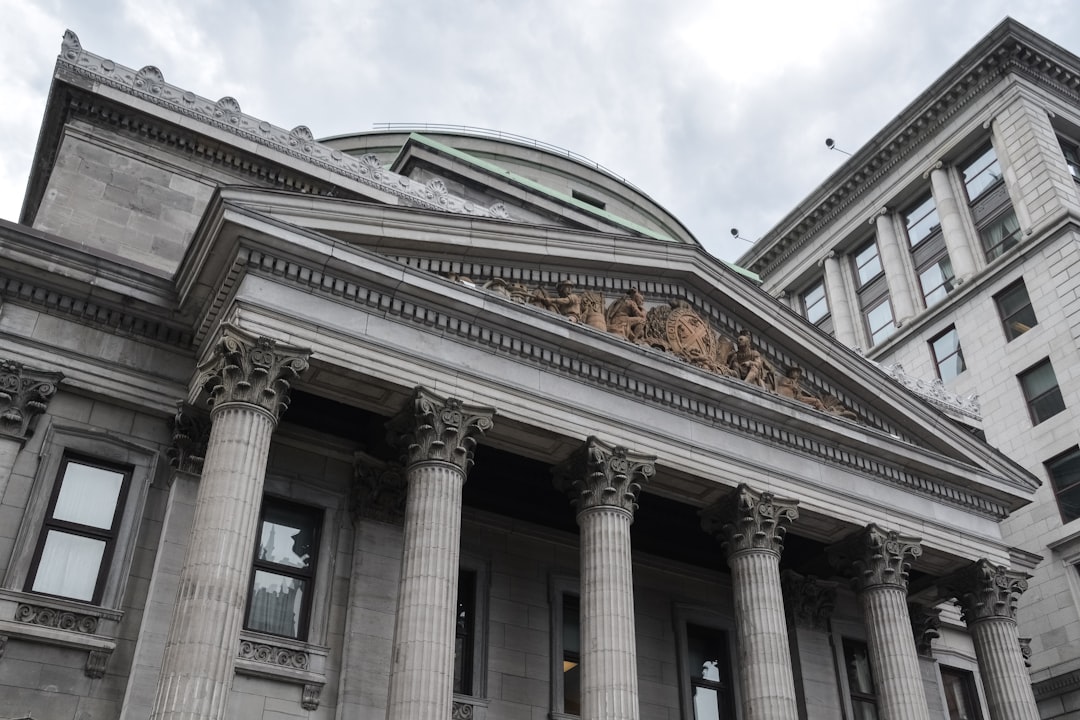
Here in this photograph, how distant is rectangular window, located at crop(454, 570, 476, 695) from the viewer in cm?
2047

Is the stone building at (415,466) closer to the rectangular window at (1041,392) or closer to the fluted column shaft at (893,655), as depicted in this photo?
the fluted column shaft at (893,655)

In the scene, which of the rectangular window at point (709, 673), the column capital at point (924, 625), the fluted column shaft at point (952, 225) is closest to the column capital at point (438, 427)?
the rectangular window at point (709, 673)

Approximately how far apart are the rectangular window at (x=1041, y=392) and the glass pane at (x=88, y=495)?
99.2ft

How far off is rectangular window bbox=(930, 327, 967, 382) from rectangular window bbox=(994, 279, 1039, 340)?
6.80 feet

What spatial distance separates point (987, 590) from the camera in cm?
2419

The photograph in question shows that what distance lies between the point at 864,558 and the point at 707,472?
4618 millimetres

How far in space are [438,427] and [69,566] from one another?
647 centimetres

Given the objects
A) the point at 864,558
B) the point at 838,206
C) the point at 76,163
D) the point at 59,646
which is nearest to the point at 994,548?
the point at 864,558

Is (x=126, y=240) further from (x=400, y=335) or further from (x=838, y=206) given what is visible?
(x=838, y=206)

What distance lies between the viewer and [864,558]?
901 inches

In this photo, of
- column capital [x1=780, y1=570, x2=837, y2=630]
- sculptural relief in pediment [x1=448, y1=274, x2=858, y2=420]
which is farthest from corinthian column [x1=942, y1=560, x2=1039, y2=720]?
sculptural relief in pediment [x1=448, y1=274, x2=858, y2=420]

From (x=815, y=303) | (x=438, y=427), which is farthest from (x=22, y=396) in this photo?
(x=815, y=303)

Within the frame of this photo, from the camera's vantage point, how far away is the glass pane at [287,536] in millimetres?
19500

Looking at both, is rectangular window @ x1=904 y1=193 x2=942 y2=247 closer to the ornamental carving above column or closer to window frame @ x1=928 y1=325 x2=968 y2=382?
window frame @ x1=928 y1=325 x2=968 y2=382
